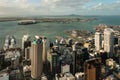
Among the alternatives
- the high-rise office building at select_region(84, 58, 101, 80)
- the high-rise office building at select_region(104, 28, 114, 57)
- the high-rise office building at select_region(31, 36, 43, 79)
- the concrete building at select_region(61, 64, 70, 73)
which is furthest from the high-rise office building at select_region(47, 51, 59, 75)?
the high-rise office building at select_region(104, 28, 114, 57)

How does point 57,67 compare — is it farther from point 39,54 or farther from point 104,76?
point 104,76

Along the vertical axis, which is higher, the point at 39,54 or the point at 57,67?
the point at 39,54

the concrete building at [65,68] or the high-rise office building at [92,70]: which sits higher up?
the high-rise office building at [92,70]

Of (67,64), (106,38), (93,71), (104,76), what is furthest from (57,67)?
(106,38)

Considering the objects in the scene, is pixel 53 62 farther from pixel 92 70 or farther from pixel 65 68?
pixel 92 70

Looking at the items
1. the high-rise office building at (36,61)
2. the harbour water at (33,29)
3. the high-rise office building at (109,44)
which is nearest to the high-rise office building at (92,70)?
the high-rise office building at (36,61)

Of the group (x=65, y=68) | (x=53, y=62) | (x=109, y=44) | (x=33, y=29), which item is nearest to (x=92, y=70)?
(x=65, y=68)

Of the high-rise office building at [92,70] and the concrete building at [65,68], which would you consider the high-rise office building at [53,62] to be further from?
the high-rise office building at [92,70]

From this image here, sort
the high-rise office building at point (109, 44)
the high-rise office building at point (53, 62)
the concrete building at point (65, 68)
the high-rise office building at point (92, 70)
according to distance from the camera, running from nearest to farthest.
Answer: the high-rise office building at point (92, 70) < the concrete building at point (65, 68) < the high-rise office building at point (53, 62) < the high-rise office building at point (109, 44)

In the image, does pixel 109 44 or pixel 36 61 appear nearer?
pixel 36 61

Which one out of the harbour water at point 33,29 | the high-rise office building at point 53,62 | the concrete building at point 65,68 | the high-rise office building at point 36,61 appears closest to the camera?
the high-rise office building at point 36,61

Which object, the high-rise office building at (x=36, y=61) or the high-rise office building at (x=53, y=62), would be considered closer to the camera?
the high-rise office building at (x=36, y=61)
